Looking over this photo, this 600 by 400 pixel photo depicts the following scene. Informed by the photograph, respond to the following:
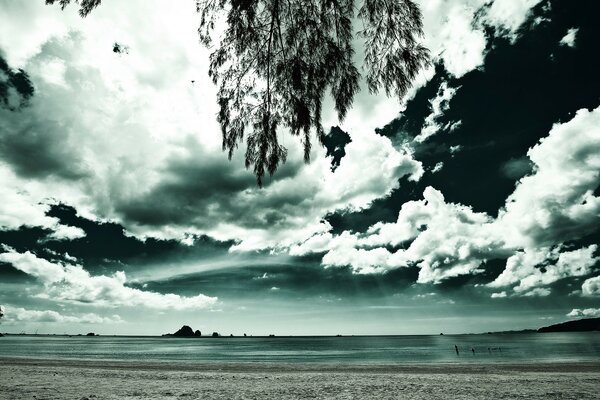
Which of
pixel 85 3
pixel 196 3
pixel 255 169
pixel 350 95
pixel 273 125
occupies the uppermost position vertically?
pixel 196 3

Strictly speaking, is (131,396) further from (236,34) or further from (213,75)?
(236,34)

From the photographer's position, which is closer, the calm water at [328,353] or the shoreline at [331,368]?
the shoreline at [331,368]

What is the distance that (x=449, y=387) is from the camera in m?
13.0

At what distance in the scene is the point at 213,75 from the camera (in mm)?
5348

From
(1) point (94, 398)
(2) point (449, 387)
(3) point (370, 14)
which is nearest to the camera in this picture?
(3) point (370, 14)

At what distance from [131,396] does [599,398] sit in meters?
13.8

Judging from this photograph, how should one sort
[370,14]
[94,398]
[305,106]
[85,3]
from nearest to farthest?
[85,3], [370,14], [305,106], [94,398]

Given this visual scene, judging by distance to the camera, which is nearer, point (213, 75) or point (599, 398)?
point (213, 75)

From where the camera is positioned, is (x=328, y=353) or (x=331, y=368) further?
(x=328, y=353)

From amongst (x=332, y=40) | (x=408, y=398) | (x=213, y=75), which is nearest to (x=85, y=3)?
(x=213, y=75)

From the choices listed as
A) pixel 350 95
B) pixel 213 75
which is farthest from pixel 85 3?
pixel 350 95

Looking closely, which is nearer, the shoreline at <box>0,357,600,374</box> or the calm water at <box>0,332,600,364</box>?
the shoreline at <box>0,357,600,374</box>

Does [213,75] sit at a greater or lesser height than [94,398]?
greater

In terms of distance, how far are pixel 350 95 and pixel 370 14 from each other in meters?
1.13
